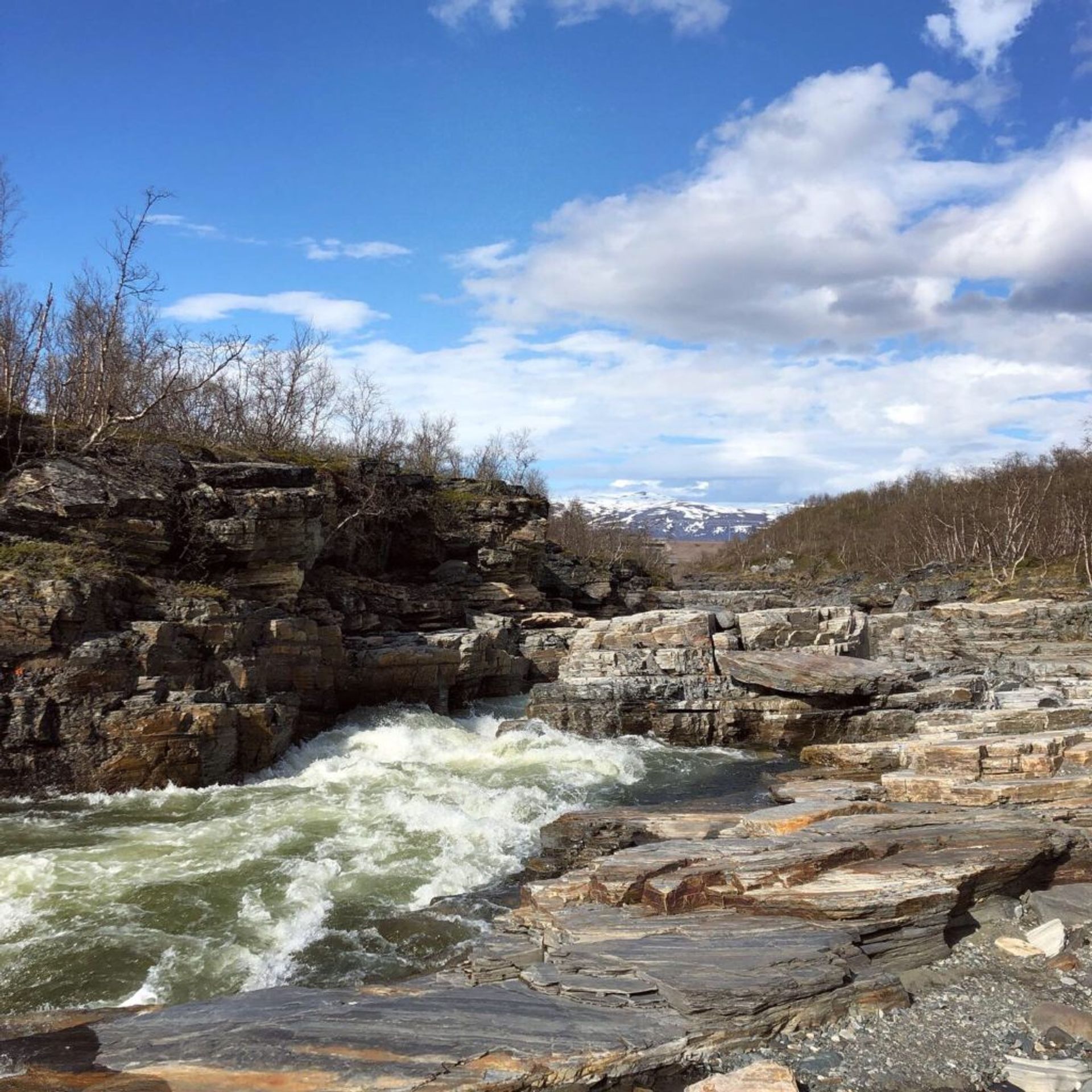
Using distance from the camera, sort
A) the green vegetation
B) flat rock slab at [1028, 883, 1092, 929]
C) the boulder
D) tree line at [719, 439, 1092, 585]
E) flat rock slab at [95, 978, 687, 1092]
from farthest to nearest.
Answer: tree line at [719, 439, 1092, 585] → the green vegetation → flat rock slab at [1028, 883, 1092, 929] → flat rock slab at [95, 978, 687, 1092] → the boulder

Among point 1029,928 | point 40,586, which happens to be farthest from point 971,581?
point 40,586

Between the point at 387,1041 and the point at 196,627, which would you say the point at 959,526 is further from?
the point at 387,1041

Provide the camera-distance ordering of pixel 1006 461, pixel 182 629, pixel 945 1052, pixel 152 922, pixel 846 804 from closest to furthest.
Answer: pixel 945 1052
pixel 152 922
pixel 846 804
pixel 182 629
pixel 1006 461

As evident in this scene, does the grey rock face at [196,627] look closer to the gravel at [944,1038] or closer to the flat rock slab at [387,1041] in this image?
the flat rock slab at [387,1041]

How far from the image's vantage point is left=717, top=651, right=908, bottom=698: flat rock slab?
826 inches

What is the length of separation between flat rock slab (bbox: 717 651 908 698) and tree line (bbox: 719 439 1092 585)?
33.9 m

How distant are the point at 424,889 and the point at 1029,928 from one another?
280 inches

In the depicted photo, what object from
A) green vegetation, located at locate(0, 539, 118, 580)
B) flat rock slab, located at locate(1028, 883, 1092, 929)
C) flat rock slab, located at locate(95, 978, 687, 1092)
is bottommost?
flat rock slab, located at locate(95, 978, 687, 1092)

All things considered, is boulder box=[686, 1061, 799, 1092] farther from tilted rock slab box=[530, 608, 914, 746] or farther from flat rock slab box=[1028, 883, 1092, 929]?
tilted rock slab box=[530, 608, 914, 746]

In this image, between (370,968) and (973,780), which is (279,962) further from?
(973,780)

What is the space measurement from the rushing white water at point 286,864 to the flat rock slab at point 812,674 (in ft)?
10.8

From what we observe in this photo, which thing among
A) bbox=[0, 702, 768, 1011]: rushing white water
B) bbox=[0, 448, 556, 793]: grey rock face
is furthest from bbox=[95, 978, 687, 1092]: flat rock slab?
bbox=[0, 448, 556, 793]: grey rock face

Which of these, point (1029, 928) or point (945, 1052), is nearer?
point (945, 1052)

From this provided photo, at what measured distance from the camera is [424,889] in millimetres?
10750
